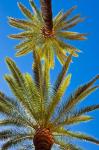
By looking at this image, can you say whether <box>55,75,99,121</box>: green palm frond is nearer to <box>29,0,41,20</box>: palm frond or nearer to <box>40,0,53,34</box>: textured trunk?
<box>40,0,53,34</box>: textured trunk

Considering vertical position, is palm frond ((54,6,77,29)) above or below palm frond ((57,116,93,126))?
above

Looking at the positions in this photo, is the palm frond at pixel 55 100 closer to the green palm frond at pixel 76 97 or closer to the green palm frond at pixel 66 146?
the green palm frond at pixel 76 97

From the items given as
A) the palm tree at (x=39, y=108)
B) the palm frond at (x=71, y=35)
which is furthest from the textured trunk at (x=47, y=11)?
the palm frond at (x=71, y=35)

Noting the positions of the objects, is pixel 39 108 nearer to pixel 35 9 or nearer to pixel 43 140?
pixel 43 140

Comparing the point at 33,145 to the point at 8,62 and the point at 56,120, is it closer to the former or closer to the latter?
the point at 56,120

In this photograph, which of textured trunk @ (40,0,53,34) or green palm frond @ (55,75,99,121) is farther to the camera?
green palm frond @ (55,75,99,121)

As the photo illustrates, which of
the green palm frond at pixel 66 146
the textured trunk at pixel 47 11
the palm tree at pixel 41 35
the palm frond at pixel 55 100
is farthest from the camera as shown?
the palm tree at pixel 41 35

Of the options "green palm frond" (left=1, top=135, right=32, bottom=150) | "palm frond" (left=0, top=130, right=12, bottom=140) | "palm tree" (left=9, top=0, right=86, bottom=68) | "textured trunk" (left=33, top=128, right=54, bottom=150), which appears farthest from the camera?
"palm tree" (left=9, top=0, right=86, bottom=68)

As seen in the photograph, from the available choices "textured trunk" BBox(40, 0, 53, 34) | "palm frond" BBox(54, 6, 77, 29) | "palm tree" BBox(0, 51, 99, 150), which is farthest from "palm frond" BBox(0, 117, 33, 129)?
"palm frond" BBox(54, 6, 77, 29)
